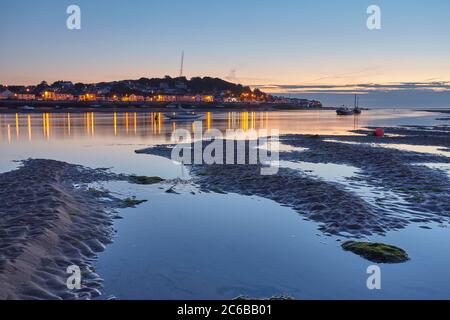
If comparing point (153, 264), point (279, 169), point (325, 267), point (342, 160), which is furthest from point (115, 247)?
point (342, 160)

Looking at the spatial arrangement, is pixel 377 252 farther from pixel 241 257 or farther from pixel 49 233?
pixel 49 233

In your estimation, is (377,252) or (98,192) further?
(98,192)

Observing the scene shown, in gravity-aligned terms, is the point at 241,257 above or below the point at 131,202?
below

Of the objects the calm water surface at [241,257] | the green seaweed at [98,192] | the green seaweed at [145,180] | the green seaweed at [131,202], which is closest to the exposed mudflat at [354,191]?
the calm water surface at [241,257]

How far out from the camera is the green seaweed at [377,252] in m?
10.5

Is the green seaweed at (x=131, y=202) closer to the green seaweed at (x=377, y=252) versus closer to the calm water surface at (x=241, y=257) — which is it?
the calm water surface at (x=241, y=257)

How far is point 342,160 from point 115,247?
20.0m

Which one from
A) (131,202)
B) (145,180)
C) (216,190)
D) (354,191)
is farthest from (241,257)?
(145,180)

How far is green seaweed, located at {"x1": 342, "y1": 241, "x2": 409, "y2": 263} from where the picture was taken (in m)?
10.5

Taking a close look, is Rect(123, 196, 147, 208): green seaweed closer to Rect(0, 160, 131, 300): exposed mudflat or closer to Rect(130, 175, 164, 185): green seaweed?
Rect(0, 160, 131, 300): exposed mudflat

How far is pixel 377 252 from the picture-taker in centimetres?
1077

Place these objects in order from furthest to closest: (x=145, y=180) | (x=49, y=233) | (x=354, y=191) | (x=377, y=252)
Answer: (x=145, y=180) < (x=354, y=191) < (x=49, y=233) < (x=377, y=252)

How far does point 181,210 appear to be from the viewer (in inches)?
613
